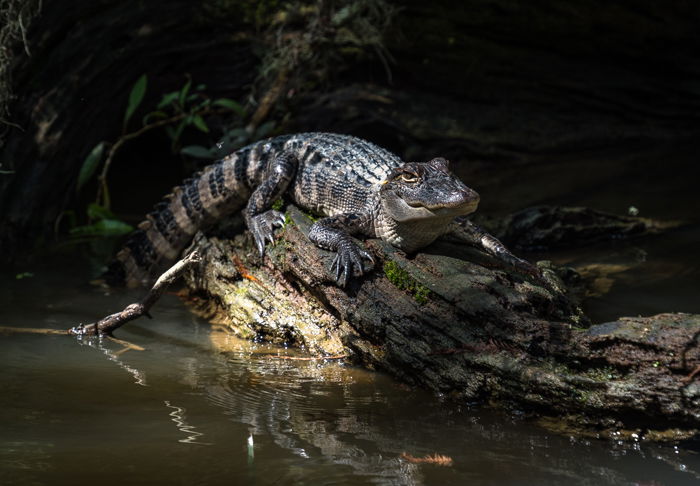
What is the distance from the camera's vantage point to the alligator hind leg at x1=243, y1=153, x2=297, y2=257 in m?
5.02

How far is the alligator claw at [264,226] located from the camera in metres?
4.96

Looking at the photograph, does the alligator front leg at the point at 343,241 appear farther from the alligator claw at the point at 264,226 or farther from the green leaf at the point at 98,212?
the green leaf at the point at 98,212

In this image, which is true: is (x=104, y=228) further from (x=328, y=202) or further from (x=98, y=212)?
(x=328, y=202)

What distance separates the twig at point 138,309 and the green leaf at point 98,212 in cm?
249

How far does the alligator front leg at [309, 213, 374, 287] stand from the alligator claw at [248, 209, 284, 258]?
37 cm

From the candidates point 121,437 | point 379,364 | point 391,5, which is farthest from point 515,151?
point 121,437

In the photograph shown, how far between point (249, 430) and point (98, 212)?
4404 millimetres

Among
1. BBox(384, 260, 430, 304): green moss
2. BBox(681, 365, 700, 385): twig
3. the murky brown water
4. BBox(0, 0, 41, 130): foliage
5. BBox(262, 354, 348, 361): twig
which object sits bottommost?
BBox(262, 354, 348, 361): twig

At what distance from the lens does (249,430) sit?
3217mm

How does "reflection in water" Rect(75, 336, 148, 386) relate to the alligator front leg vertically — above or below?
below

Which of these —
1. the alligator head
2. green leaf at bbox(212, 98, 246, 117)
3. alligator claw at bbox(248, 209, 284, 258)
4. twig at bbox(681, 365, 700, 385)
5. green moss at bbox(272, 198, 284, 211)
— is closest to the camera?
twig at bbox(681, 365, 700, 385)

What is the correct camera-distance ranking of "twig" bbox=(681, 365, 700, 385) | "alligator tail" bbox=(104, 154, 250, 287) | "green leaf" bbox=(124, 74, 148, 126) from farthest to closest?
"green leaf" bbox=(124, 74, 148, 126)
"alligator tail" bbox=(104, 154, 250, 287)
"twig" bbox=(681, 365, 700, 385)

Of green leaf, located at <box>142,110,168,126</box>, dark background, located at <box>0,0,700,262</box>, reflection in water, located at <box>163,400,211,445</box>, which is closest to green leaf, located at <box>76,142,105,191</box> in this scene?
dark background, located at <box>0,0,700,262</box>

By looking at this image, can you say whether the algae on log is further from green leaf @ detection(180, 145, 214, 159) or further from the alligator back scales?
green leaf @ detection(180, 145, 214, 159)
